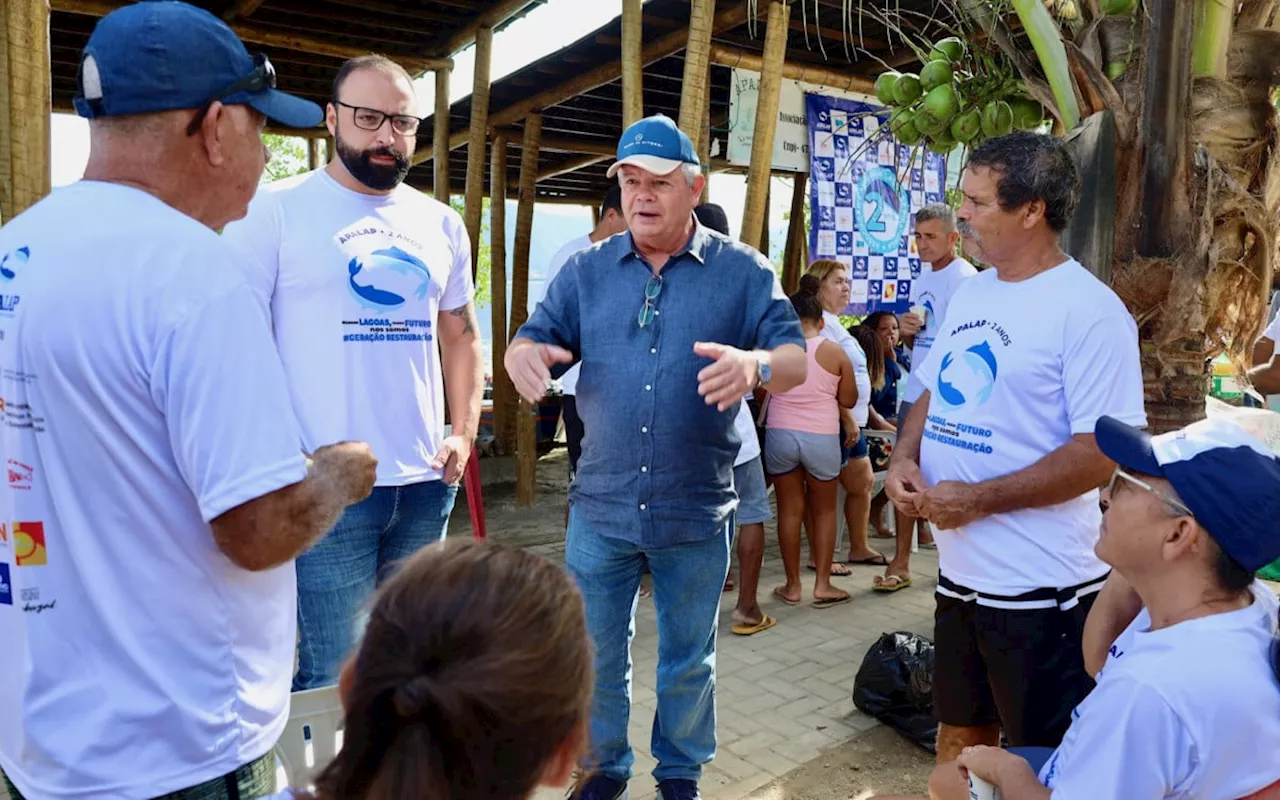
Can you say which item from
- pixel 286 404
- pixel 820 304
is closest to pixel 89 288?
pixel 286 404

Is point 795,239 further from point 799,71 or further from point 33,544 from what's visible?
point 33,544

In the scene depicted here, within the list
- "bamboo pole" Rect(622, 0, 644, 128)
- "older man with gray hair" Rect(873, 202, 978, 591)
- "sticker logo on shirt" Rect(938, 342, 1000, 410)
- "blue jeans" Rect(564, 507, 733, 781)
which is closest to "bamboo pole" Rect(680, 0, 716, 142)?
"bamboo pole" Rect(622, 0, 644, 128)

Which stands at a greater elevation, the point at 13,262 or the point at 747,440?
→ the point at 13,262

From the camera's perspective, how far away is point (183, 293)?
1337 mm

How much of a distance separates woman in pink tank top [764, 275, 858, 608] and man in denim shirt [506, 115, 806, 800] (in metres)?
2.41

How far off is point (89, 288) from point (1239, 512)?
1.96 meters

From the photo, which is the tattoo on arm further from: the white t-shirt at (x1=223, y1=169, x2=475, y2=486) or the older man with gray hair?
the older man with gray hair

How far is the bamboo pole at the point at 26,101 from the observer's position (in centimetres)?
323

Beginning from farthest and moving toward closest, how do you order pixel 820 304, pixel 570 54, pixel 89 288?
pixel 570 54 → pixel 820 304 → pixel 89 288

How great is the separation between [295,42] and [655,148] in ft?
19.4

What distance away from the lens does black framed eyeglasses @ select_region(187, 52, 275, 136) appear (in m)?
1.46

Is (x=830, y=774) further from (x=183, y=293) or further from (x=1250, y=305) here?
(x=183, y=293)

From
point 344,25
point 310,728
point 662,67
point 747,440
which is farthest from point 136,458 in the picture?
point 662,67

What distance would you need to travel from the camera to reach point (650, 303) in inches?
104
